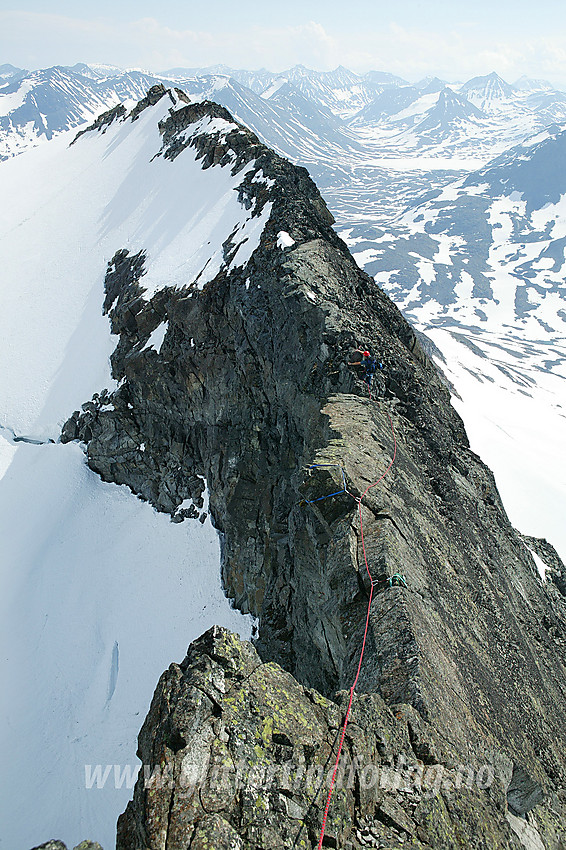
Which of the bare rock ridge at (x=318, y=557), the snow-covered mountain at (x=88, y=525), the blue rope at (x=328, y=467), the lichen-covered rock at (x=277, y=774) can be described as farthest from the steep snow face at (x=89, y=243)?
the lichen-covered rock at (x=277, y=774)

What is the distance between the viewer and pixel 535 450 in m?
86.0

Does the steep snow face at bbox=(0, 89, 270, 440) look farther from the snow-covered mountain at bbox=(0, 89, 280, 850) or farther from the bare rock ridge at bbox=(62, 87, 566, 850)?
the bare rock ridge at bbox=(62, 87, 566, 850)

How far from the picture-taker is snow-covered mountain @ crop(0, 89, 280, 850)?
87.9 feet

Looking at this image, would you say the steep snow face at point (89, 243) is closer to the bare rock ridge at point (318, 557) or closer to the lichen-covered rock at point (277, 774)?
the bare rock ridge at point (318, 557)

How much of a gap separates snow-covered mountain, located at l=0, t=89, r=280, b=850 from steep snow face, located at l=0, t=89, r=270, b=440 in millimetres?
223

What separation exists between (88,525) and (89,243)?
36.0 meters

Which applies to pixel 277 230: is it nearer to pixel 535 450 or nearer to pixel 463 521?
pixel 463 521

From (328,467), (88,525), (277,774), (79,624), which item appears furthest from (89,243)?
(277,774)

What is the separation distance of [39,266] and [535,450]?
266ft

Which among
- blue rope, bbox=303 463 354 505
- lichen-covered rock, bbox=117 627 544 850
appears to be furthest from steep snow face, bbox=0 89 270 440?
lichen-covered rock, bbox=117 627 544 850

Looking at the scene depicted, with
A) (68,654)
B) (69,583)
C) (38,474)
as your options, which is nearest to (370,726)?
(68,654)

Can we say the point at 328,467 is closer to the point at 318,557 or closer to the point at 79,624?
the point at 318,557

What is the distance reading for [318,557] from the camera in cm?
1770

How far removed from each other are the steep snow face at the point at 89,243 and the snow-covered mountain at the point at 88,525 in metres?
0.22
